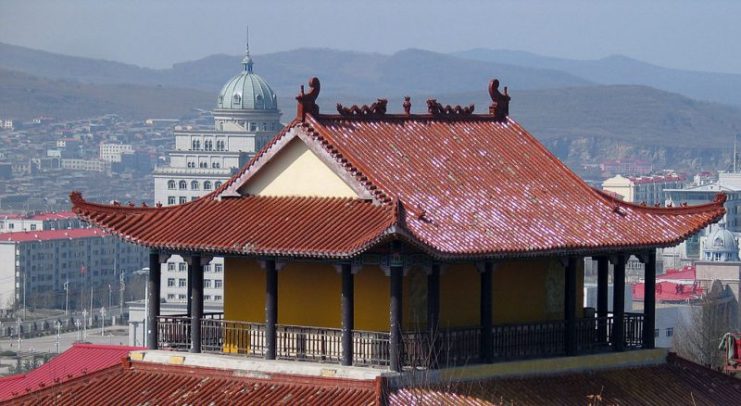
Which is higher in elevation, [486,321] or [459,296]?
[459,296]

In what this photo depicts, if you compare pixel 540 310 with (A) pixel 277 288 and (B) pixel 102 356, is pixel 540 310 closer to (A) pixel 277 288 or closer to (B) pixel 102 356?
(A) pixel 277 288

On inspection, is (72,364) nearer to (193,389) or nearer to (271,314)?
(193,389)

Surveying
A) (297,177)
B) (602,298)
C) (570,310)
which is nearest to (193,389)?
(297,177)

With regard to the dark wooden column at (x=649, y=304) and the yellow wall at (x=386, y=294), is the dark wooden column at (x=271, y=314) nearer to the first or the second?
the yellow wall at (x=386, y=294)

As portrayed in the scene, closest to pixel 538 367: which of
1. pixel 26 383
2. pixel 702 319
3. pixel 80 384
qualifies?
pixel 80 384

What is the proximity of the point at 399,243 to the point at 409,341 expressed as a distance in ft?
5.62

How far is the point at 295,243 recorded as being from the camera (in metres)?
38.4

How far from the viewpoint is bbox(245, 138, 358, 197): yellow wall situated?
131ft

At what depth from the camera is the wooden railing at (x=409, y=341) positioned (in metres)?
38.1

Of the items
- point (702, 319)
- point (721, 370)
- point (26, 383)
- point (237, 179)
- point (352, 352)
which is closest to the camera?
point (352, 352)

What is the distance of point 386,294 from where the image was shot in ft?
126

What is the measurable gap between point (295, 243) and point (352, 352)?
1951 millimetres

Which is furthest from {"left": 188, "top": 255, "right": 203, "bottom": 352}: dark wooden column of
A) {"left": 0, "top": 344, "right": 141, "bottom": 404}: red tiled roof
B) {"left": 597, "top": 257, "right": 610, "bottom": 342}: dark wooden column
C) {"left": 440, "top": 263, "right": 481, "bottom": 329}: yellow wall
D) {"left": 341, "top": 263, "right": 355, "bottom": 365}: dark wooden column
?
{"left": 0, "top": 344, "right": 141, "bottom": 404}: red tiled roof

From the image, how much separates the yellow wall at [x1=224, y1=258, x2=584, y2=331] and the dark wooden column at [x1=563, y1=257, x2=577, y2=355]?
0.35 m
